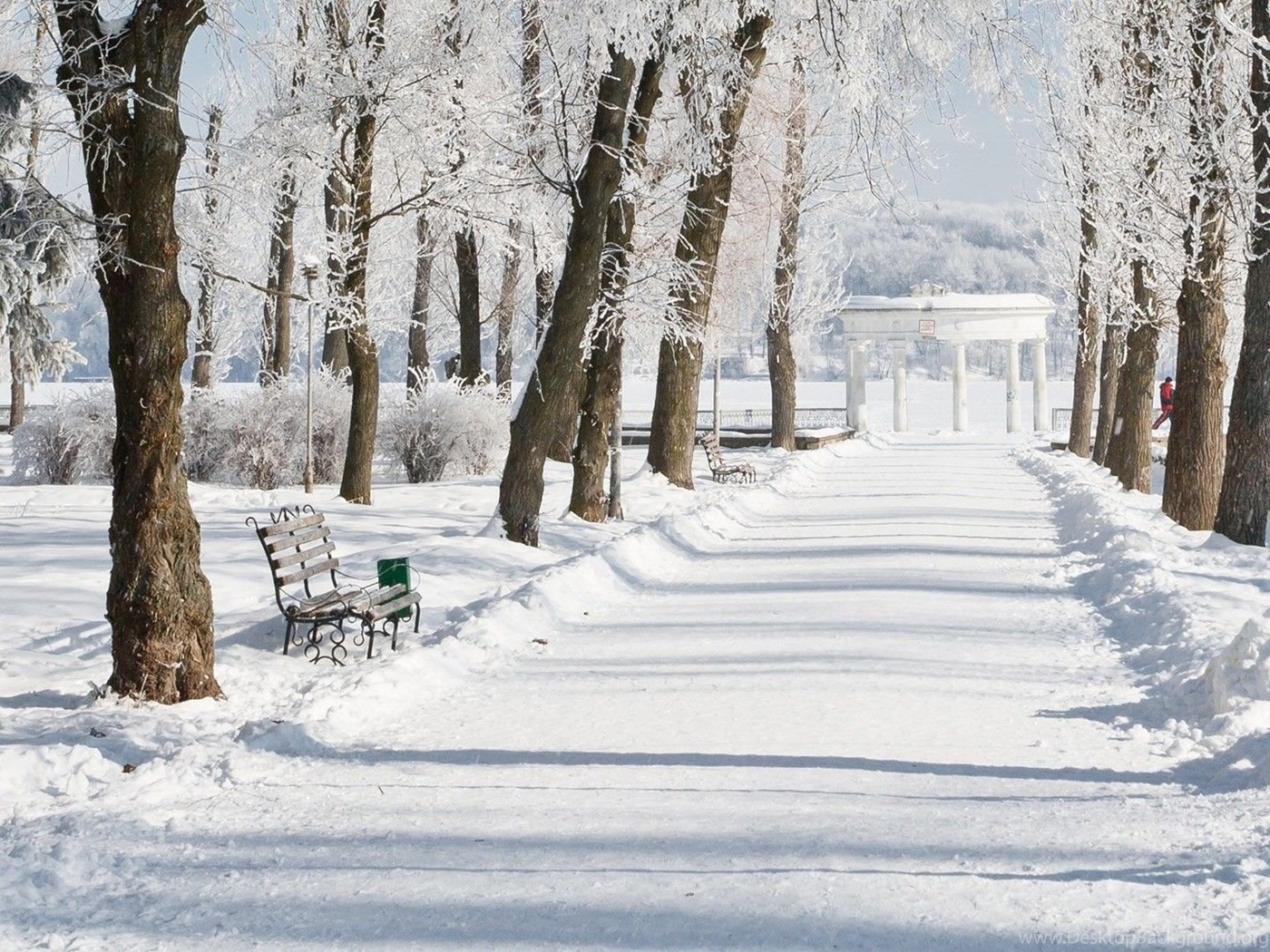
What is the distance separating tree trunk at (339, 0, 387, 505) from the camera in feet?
57.5

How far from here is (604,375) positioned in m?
16.4

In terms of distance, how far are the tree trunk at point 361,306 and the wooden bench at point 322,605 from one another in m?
8.39

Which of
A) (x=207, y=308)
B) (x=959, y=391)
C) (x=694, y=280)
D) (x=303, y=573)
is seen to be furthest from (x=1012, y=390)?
(x=303, y=573)

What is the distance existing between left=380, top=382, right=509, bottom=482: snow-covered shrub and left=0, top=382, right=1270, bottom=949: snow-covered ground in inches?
464

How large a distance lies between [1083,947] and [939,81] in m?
7.92

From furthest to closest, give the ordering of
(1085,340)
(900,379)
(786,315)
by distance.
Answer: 1. (900,379)
2. (786,315)
3. (1085,340)

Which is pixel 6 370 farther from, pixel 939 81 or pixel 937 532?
pixel 939 81

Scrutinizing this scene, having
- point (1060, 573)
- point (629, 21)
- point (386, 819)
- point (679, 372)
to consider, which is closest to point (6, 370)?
point (679, 372)

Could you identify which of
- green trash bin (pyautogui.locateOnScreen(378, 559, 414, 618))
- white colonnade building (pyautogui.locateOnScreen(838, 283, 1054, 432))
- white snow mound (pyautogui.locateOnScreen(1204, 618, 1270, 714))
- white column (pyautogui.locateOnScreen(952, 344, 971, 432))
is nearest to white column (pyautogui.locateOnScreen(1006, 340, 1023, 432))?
white colonnade building (pyautogui.locateOnScreen(838, 283, 1054, 432))

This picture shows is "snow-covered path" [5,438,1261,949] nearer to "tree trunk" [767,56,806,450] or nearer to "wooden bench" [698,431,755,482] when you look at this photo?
"wooden bench" [698,431,755,482]

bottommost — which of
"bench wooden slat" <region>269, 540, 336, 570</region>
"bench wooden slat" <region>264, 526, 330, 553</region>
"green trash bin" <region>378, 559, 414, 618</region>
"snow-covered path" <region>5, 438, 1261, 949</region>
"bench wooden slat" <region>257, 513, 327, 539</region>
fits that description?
"snow-covered path" <region>5, 438, 1261, 949</region>

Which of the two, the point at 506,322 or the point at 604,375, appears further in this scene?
the point at 506,322

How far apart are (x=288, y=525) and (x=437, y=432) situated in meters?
14.9

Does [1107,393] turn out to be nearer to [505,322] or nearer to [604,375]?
[505,322]
